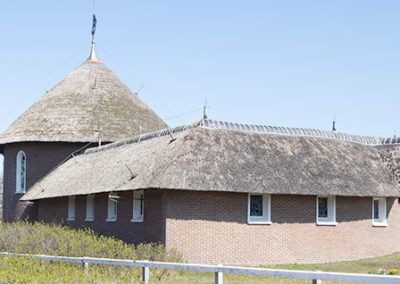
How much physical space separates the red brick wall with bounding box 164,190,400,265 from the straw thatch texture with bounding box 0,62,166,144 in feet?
45.1

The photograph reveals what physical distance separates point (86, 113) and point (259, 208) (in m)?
15.8

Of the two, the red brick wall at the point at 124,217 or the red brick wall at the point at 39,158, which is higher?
the red brick wall at the point at 39,158

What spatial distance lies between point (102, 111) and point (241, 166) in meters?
15.4

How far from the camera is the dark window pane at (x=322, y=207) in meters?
24.8

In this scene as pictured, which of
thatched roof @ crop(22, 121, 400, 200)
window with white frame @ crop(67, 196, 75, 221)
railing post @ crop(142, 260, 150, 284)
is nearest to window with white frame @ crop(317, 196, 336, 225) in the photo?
thatched roof @ crop(22, 121, 400, 200)

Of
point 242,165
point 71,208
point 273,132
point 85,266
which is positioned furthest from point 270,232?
point 71,208

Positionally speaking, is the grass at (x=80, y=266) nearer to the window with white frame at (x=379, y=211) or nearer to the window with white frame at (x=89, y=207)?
the window with white frame at (x=379, y=211)

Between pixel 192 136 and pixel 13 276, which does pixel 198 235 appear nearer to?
pixel 192 136

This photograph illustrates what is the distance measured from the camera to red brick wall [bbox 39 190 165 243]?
74.3ft

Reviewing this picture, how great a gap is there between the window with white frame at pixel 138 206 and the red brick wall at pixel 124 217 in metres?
0.20

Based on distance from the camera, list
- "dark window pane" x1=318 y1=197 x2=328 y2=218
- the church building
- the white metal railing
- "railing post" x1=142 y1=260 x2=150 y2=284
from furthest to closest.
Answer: "dark window pane" x1=318 y1=197 x2=328 y2=218 < the church building < "railing post" x1=142 y1=260 x2=150 y2=284 < the white metal railing

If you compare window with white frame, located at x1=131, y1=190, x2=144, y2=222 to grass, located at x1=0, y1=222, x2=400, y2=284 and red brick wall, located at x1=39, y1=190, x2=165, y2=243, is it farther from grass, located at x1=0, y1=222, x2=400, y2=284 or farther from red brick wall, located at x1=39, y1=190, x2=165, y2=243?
grass, located at x1=0, y1=222, x2=400, y2=284

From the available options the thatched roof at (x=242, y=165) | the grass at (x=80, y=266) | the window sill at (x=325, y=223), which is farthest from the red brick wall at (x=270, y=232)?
the grass at (x=80, y=266)

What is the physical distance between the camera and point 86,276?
1410cm
